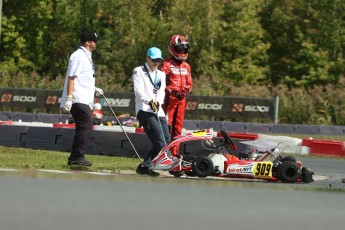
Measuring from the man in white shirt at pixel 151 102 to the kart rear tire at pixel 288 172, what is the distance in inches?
65.3

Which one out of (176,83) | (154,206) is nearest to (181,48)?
(176,83)

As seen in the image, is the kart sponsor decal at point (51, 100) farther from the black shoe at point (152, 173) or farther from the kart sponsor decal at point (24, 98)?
the black shoe at point (152, 173)

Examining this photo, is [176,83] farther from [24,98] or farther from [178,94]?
[24,98]

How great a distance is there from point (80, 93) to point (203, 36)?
33.5 meters

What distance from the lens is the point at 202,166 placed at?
12766 mm

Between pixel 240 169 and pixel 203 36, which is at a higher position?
pixel 203 36

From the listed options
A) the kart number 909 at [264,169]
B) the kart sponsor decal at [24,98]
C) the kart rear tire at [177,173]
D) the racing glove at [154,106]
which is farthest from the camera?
the kart sponsor decal at [24,98]

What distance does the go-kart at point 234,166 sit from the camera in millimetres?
12562

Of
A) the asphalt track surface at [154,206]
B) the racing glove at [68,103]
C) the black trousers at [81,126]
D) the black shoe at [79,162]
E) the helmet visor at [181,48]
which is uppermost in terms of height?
the helmet visor at [181,48]

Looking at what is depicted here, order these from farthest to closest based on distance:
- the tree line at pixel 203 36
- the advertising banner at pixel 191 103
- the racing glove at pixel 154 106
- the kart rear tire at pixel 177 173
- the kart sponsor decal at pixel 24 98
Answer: the tree line at pixel 203 36, the kart sponsor decal at pixel 24 98, the advertising banner at pixel 191 103, the racing glove at pixel 154 106, the kart rear tire at pixel 177 173

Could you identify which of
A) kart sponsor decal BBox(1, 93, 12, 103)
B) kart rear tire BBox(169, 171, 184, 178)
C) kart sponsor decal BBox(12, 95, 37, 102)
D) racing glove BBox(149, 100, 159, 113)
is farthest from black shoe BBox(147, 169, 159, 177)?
kart sponsor decal BBox(1, 93, 12, 103)

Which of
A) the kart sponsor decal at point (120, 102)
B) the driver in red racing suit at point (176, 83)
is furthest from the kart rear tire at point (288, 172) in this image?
the kart sponsor decal at point (120, 102)

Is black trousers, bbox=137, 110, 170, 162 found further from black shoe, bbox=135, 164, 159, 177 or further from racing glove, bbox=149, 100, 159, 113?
black shoe, bbox=135, 164, 159, 177

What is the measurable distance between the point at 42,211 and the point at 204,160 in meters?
5.66
